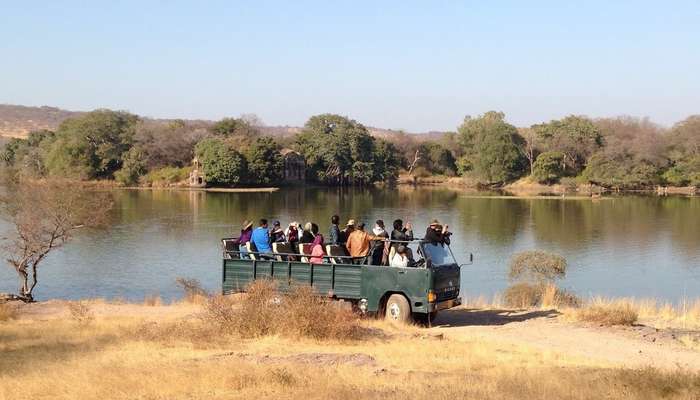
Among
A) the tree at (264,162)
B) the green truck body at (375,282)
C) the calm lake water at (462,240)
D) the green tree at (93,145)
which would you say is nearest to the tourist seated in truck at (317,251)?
the green truck body at (375,282)

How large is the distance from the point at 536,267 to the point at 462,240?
16.6m

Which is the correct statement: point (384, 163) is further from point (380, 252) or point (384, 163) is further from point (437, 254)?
point (437, 254)

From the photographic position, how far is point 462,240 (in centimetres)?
4394

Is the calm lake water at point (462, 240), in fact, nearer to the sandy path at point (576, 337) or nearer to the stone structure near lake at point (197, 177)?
the sandy path at point (576, 337)

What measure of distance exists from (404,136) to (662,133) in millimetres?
45395

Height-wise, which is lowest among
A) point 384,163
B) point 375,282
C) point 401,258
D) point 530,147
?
point 375,282

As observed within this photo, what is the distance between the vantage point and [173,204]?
235 ft

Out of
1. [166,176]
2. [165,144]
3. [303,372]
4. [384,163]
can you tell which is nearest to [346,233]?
[303,372]

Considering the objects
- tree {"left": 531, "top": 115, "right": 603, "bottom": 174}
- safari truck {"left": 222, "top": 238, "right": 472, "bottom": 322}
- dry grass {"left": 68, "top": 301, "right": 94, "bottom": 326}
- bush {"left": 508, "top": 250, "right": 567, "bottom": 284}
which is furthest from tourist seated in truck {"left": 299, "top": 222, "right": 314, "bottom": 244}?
tree {"left": 531, "top": 115, "right": 603, "bottom": 174}

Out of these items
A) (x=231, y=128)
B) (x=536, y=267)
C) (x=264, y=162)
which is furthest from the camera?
(x=231, y=128)

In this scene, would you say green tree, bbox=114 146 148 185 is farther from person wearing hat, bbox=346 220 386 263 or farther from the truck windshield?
the truck windshield

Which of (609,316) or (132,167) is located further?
(132,167)

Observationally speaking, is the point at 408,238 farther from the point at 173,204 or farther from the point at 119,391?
the point at 173,204

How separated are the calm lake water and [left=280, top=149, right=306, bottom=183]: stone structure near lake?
27.5m
